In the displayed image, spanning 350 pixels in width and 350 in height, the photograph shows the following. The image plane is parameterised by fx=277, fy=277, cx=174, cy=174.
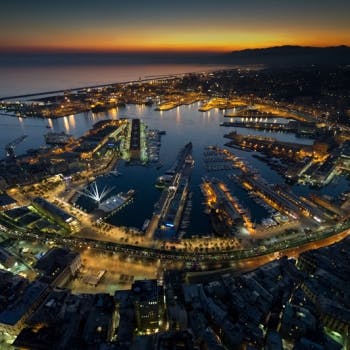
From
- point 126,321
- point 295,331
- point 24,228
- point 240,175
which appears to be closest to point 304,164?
point 240,175

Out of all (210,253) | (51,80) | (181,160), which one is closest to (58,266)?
(210,253)

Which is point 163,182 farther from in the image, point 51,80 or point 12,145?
point 51,80

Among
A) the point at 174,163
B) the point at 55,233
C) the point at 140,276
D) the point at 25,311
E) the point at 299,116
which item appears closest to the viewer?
the point at 25,311

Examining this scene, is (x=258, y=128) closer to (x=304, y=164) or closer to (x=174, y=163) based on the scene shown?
(x=304, y=164)

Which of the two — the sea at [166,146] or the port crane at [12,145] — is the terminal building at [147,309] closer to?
the sea at [166,146]

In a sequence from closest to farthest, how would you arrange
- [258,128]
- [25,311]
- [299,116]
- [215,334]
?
[215,334], [25,311], [258,128], [299,116]
